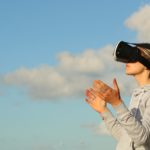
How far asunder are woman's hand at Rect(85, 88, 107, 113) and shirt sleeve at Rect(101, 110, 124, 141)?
0.48ft

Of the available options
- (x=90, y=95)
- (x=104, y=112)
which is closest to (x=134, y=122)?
(x=90, y=95)

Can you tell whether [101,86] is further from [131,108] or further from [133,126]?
[131,108]

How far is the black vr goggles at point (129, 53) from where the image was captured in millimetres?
8180

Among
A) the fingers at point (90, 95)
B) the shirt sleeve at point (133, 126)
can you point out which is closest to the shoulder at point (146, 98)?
the shirt sleeve at point (133, 126)

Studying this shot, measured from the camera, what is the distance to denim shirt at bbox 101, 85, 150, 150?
7250 mm

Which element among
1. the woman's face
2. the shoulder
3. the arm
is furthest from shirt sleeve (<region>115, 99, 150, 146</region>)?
the arm

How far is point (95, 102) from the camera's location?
862 centimetres

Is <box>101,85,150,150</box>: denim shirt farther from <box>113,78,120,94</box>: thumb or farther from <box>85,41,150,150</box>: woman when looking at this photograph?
<box>113,78,120,94</box>: thumb

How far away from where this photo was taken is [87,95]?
8.55 meters

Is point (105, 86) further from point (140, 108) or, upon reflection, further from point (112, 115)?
point (112, 115)

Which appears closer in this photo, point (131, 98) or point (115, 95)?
point (115, 95)

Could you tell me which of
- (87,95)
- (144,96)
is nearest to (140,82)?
(144,96)

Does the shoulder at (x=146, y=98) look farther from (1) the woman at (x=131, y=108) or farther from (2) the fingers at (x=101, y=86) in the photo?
(2) the fingers at (x=101, y=86)

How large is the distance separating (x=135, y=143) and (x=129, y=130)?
49 cm
